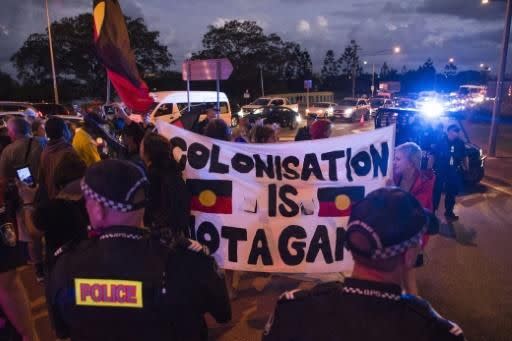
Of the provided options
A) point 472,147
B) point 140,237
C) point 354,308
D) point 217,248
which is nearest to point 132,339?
point 140,237

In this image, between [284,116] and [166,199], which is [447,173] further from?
[284,116]

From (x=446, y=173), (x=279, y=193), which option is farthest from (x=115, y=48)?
(x=446, y=173)

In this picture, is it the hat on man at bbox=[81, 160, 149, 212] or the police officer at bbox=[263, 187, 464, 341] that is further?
the hat on man at bbox=[81, 160, 149, 212]

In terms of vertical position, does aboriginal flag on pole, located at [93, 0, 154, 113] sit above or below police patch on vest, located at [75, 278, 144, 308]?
above

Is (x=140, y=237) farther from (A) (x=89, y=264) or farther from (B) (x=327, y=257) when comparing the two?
(B) (x=327, y=257)

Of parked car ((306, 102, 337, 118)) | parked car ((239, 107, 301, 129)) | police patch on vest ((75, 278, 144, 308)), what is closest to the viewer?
police patch on vest ((75, 278, 144, 308))

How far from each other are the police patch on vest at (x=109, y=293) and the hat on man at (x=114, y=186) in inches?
11.4

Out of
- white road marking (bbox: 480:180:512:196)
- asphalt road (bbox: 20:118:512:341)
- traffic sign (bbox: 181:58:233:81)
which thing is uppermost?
traffic sign (bbox: 181:58:233:81)

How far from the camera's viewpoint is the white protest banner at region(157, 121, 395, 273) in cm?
401

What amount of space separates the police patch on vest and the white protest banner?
237cm

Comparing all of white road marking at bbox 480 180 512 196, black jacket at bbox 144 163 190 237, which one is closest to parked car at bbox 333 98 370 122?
white road marking at bbox 480 180 512 196

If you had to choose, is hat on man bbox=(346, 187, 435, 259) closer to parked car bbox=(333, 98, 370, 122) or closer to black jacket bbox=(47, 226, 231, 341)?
black jacket bbox=(47, 226, 231, 341)

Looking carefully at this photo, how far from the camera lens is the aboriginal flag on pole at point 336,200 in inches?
Result: 159

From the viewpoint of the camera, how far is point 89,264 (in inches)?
67.2
